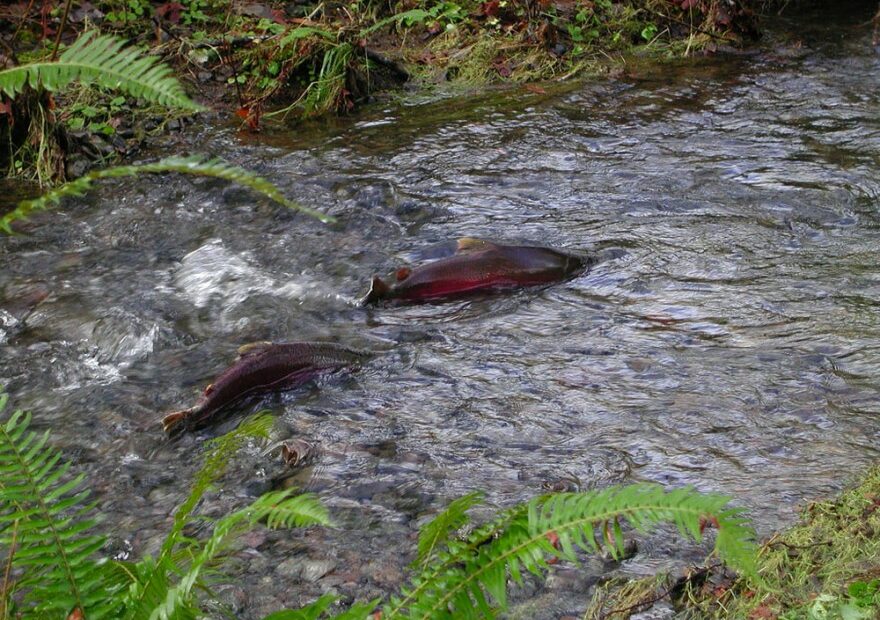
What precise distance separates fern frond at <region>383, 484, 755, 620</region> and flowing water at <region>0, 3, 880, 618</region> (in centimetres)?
75

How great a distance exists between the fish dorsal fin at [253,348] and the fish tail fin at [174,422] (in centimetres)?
49

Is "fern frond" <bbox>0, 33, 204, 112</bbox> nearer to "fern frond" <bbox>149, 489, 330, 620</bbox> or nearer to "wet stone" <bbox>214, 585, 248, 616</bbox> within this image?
"fern frond" <bbox>149, 489, 330, 620</bbox>

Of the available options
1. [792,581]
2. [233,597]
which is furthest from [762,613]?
[233,597]

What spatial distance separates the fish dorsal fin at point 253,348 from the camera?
4.60 m

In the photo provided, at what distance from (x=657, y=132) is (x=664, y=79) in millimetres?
1738

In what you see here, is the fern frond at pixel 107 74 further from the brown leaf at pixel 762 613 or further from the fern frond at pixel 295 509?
the brown leaf at pixel 762 613

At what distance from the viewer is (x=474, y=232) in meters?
6.23

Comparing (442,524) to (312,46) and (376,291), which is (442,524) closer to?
(376,291)

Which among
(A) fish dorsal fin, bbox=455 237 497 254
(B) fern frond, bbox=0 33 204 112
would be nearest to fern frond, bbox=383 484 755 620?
(B) fern frond, bbox=0 33 204 112

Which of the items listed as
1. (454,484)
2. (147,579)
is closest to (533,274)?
(454,484)

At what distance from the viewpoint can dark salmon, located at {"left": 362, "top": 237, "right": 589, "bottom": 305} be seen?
17.8 feet

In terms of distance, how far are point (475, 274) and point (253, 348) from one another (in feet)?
4.55

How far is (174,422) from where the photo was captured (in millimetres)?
4203

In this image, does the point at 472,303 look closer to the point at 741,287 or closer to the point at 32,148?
the point at 741,287
